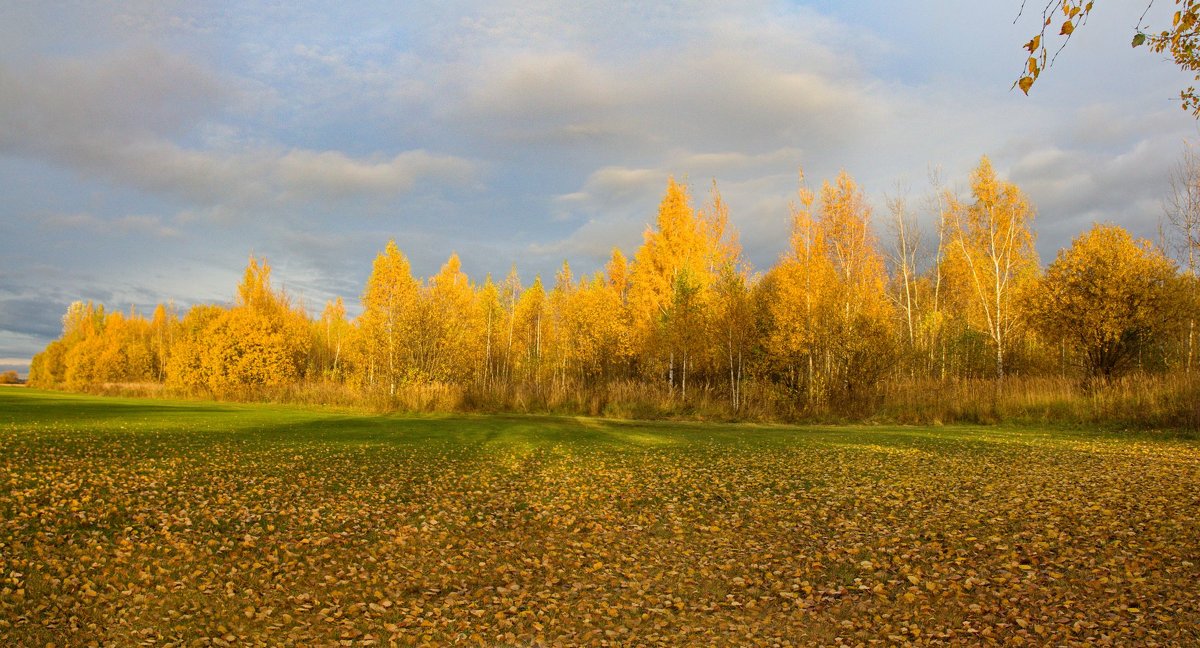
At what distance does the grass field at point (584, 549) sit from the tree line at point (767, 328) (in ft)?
53.5

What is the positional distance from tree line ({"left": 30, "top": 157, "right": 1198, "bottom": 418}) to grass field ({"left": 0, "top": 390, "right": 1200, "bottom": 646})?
642 inches

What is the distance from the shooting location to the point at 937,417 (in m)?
29.9

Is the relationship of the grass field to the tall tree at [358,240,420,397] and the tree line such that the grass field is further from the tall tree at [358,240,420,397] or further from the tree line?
the tall tree at [358,240,420,397]

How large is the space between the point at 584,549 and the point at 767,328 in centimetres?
2883

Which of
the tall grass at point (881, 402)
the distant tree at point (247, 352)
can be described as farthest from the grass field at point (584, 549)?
the distant tree at point (247, 352)

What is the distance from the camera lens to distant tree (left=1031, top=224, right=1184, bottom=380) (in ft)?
92.2

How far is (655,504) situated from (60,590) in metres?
8.12

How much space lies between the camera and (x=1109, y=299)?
28.4 metres

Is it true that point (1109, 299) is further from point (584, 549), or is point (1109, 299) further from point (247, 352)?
point (247, 352)

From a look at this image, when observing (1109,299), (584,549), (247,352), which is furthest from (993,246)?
(247,352)

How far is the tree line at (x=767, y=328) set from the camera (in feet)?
96.9

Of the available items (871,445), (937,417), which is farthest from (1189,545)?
(937,417)

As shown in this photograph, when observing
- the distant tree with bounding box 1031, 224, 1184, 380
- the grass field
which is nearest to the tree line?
the distant tree with bounding box 1031, 224, 1184, 380

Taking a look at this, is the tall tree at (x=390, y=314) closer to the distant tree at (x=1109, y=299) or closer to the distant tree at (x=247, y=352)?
the distant tree at (x=247, y=352)
